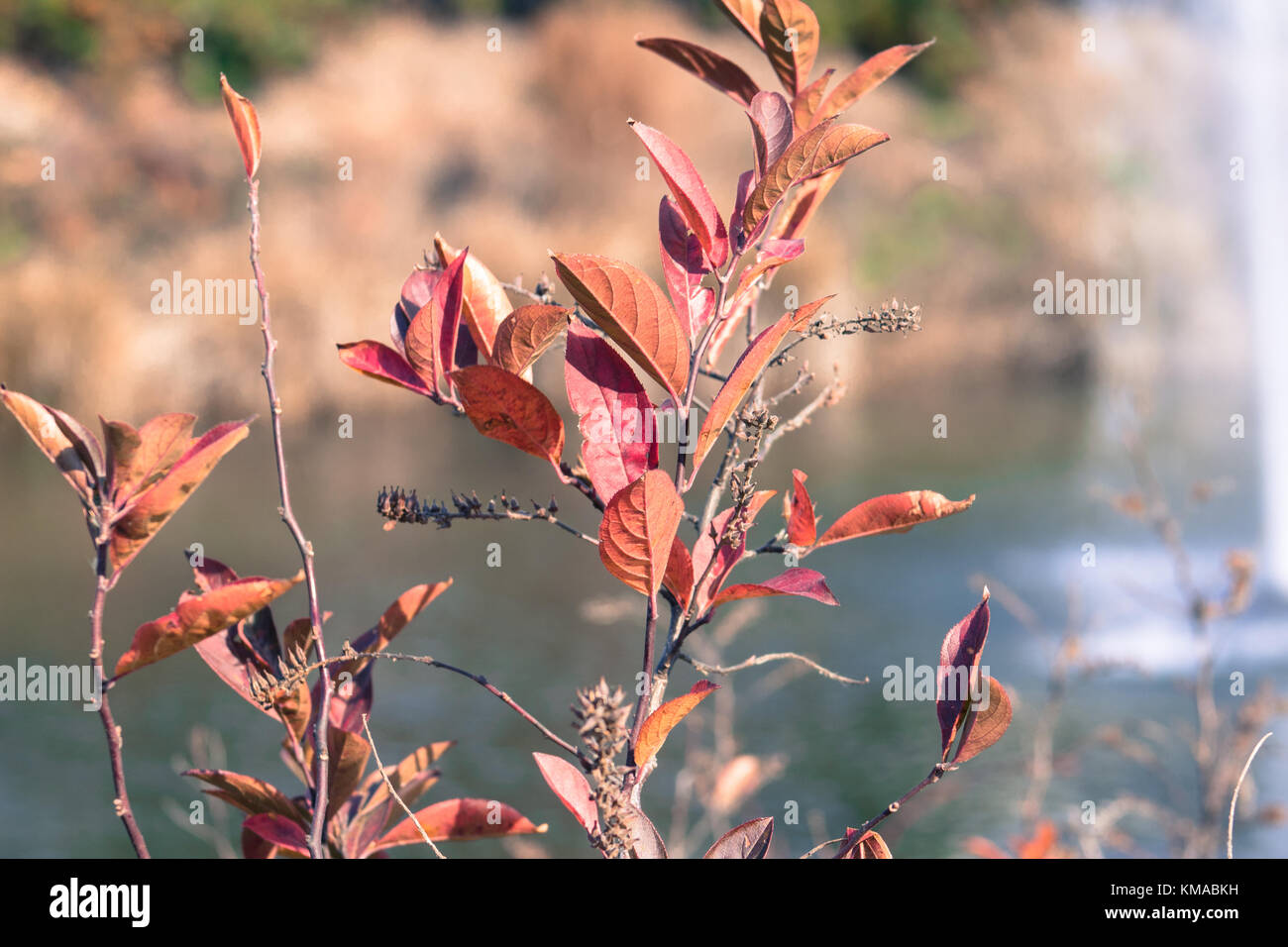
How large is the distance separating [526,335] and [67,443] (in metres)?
0.35

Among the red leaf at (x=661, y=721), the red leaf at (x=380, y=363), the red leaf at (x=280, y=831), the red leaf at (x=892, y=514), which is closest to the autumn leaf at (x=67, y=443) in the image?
the red leaf at (x=380, y=363)

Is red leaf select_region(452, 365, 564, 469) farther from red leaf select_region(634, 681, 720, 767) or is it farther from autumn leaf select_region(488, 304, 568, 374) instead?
red leaf select_region(634, 681, 720, 767)

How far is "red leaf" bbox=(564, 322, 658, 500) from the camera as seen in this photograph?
84cm

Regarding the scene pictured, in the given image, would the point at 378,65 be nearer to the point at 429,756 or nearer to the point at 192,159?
the point at 192,159

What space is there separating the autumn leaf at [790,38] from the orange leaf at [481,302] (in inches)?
11.4

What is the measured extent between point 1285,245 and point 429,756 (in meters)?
11.2

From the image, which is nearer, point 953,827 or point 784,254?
point 784,254

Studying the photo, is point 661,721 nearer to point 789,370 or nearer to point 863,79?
point 863,79

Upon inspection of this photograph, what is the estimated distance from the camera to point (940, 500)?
887 mm

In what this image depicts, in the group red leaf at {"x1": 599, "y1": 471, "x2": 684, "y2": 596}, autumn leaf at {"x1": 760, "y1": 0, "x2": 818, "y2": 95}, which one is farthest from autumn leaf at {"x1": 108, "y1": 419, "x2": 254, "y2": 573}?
autumn leaf at {"x1": 760, "y1": 0, "x2": 818, "y2": 95}

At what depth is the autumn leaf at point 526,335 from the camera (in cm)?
83

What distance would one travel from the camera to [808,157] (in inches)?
32.5

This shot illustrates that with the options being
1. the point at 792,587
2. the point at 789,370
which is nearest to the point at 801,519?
the point at 792,587
